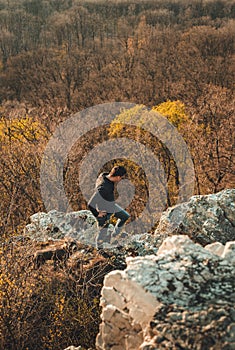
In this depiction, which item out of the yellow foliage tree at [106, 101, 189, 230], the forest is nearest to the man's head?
the forest

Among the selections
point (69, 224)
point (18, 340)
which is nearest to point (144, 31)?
point (69, 224)

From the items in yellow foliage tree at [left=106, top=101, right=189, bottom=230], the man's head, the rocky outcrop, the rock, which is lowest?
yellow foliage tree at [left=106, top=101, right=189, bottom=230]

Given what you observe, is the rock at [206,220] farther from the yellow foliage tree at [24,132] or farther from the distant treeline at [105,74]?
the yellow foliage tree at [24,132]

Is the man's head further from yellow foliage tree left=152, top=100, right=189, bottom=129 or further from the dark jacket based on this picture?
yellow foliage tree left=152, top=100, right=189, bottom=129

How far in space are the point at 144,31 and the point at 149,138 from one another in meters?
32.6

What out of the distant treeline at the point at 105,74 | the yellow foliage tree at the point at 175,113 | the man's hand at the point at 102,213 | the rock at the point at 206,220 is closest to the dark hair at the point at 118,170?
the man's hand at the point at 102,213

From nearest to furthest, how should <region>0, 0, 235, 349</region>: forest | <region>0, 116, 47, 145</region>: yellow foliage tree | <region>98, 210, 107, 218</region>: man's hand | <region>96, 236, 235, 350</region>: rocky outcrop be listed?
<region>96, 236, 235, 350</region>: rocky outcrop, <region>98, 210, 107, 218</region>: man's hand, <region>0, 0, 235, 349</region>: forest, <region>0, 116, 47, 145</region>: yellow foliage tree

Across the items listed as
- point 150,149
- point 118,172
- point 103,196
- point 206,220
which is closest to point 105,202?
point 103,196

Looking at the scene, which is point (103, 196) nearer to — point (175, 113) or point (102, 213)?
point (102, 213)

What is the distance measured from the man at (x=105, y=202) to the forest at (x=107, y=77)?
6.62 feet

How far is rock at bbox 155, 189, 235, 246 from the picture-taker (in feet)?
31.5

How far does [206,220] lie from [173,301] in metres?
5.41

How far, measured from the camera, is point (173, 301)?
15.3ft

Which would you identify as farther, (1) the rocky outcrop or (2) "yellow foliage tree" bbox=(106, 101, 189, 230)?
(2) "yellow foliage tree" bbox=(106, 101, 189, 230)
